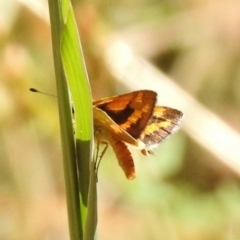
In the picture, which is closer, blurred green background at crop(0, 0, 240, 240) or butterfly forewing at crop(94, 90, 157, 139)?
butterfly forewing at crop(94, 90, 157, 139)

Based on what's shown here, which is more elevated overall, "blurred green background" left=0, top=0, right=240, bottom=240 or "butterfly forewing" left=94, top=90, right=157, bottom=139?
"butterfly forewing" left=94, top=90, right=157, bottom=139

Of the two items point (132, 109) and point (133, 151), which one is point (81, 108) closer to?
point (132, 109)

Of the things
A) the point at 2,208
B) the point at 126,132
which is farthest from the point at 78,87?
the point at 2,208

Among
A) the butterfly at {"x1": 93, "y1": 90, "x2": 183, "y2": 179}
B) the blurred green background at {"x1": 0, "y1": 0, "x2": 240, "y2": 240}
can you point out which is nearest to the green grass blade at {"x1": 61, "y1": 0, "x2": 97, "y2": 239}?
the butterfly at {"x1": 93, "y1": 90, "x2": 183, "y2": 179}

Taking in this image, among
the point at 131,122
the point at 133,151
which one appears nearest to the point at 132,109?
the point at 131,122

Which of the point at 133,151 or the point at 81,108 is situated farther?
the point at 133,151

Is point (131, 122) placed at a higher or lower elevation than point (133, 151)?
higher

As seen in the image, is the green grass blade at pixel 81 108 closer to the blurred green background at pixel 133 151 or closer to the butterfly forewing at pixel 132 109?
A: the butterfly forewing at pixel 132 109

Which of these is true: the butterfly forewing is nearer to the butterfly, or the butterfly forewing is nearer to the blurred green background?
the butterfly

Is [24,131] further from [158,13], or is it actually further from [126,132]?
[126,132]
